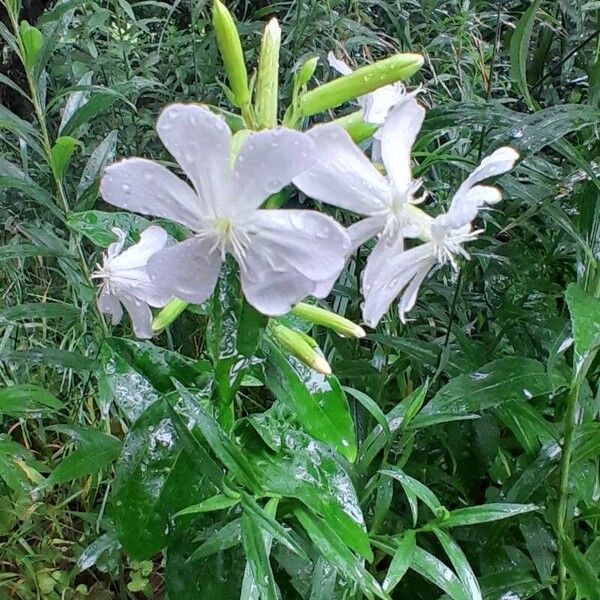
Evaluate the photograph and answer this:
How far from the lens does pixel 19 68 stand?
61.1 inches

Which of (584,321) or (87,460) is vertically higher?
(584,321)

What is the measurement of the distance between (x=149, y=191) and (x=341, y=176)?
0.32 feet

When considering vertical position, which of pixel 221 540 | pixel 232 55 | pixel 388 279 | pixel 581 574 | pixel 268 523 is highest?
pixel 232 55

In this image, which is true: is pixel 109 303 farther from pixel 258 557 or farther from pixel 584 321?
pixel 584 321

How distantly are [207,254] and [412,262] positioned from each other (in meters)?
0.12

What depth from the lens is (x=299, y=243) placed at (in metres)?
0.36

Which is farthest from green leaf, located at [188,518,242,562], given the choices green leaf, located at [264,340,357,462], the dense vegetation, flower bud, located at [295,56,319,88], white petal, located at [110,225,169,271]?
flower bud, located at [295,56,319,88]

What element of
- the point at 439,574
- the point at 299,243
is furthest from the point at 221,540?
the point at 299,243

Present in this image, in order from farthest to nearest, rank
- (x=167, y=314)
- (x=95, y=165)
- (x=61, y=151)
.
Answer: (x=95, y=165) < (x=61, y=151) < (x=167, y=314)

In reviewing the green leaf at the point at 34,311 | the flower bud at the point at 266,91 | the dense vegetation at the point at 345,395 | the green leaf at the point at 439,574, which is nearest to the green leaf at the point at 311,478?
the dense vegetation at the point at 345,395

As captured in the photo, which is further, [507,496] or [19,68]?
[19,68]

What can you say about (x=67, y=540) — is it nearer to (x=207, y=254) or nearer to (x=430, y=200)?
(x=430, y=200)

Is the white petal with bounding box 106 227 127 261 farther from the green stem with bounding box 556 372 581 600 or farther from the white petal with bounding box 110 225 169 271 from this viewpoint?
the green stem with bounding box 556 372 581 600

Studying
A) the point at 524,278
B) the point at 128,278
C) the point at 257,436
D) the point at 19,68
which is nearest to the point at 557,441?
the point at 524,278
